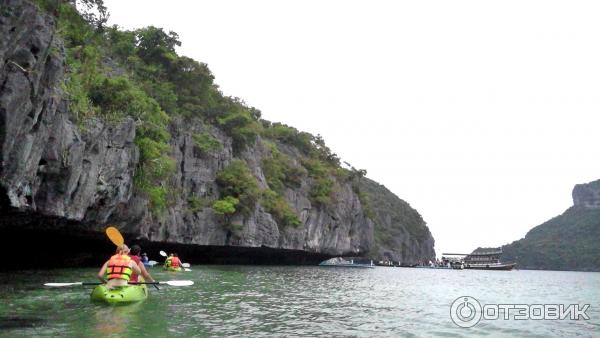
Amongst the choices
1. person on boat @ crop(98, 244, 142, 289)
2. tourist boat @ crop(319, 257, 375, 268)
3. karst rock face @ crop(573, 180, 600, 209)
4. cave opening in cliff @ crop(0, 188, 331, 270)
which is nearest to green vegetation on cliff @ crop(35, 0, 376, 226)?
cave opening in cliff @ crop(0, 188, 331, 270)

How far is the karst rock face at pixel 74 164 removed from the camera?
535 inches

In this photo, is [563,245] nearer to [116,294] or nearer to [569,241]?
[569,241]

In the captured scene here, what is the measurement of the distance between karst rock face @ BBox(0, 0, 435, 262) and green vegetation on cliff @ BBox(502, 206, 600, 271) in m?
98.6

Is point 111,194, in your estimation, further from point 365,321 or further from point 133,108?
point 365,321

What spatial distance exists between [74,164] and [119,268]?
25.4 feet

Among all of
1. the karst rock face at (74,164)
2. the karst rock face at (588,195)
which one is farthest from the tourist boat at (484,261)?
the karst rock face at (588,195)

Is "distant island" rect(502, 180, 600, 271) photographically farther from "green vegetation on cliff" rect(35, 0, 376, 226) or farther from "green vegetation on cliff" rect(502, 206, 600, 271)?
"green vegetation on cliff" rect(35, 0, 376, 226)

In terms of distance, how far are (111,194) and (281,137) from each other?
42371 mm

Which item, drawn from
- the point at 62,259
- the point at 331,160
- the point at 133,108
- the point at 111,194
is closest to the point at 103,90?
the point at 133,108

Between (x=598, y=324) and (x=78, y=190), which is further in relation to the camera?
(x=78, y=190)

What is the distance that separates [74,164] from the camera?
1895 cm

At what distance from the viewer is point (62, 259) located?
1148 inches

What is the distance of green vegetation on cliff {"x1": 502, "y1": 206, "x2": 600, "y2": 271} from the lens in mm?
115125

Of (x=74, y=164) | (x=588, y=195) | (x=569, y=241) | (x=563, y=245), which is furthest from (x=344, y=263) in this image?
(x=588, y=195)
